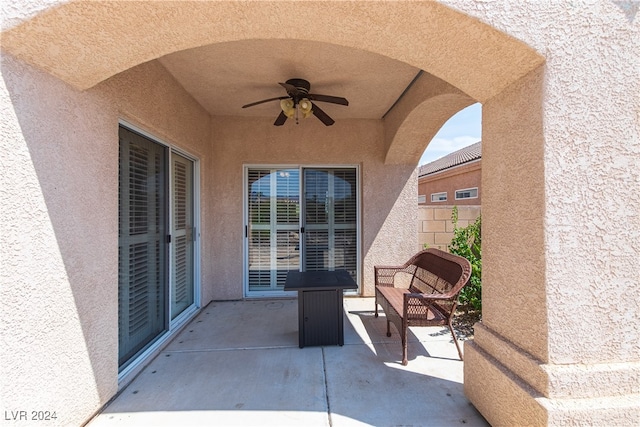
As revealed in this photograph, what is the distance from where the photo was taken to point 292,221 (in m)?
5.18

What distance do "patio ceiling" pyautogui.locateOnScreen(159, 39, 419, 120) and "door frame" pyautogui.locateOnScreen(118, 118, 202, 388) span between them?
88 cm

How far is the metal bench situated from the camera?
111 inches

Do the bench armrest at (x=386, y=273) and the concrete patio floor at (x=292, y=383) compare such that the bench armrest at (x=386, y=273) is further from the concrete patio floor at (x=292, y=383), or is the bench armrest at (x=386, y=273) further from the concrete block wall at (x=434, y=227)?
the concrete block wall at (x=434, y=227)

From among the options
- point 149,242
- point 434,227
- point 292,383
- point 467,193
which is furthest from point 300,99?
point 467,193

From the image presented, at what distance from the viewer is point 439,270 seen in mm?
3395

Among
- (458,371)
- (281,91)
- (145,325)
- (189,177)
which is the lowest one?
(458,371)

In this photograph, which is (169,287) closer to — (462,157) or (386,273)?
(386,273)

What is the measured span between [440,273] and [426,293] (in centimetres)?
31

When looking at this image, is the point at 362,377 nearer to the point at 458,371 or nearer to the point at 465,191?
the point at 458,371

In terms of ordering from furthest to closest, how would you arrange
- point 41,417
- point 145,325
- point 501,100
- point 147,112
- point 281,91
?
point 281,91, point 145,325, point 147,112, point 501,100, point 41,417

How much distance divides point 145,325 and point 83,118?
87.1 inches

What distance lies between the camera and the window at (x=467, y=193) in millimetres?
12109

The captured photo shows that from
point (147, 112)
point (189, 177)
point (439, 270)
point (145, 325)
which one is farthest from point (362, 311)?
point (147, 112)

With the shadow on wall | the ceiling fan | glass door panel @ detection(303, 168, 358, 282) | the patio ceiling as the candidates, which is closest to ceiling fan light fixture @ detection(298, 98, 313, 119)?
the ceiling fan
